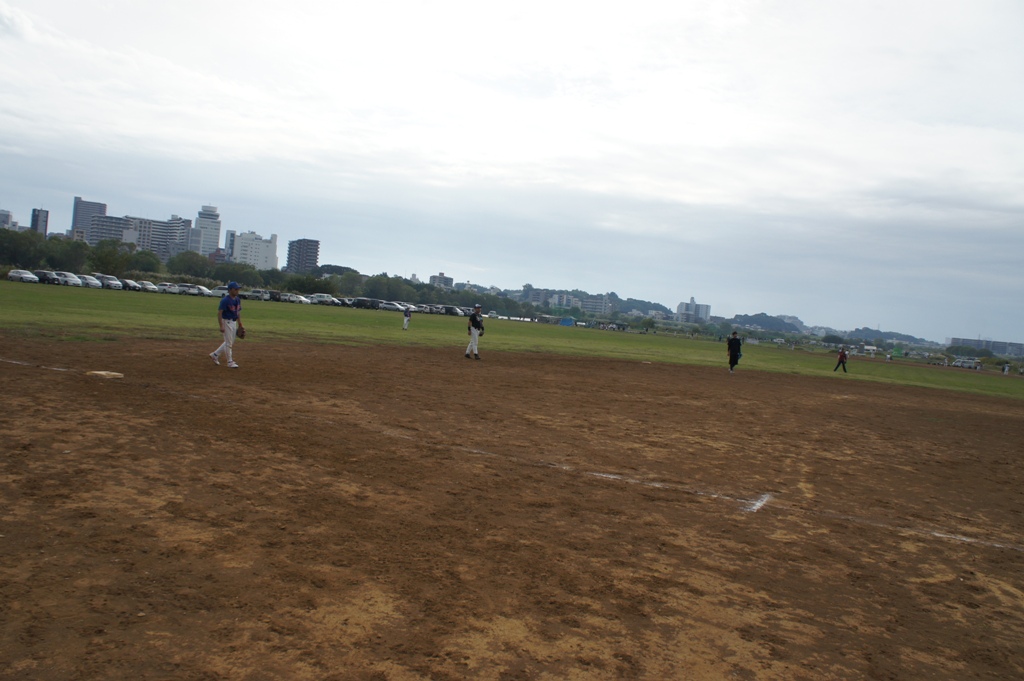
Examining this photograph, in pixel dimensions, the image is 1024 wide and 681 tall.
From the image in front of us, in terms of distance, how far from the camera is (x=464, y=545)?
6426 millimetres

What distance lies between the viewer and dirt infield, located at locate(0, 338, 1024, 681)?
4.50 m

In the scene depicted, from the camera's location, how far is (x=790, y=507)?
901 centimetres

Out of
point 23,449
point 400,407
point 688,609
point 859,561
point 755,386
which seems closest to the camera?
point 688,609

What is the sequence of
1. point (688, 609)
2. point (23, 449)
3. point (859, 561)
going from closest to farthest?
point (688, 609) < point (859, 561) < point (23, 449)

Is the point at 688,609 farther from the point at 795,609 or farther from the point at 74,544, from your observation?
the point at 74,544

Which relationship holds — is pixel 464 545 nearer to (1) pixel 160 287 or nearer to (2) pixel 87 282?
(2) pixel 87 282

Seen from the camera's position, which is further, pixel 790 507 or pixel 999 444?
pixel 999 444

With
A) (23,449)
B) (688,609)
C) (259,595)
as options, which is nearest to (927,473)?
(688,609)

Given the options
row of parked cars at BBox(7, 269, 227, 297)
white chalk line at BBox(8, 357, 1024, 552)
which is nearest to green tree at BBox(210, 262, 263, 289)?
row of parked cars at BBox(7, 269, 227, 297)

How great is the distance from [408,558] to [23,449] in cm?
513

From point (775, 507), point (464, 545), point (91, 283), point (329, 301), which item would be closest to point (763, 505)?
point (775, 507)

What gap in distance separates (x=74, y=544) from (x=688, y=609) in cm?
479

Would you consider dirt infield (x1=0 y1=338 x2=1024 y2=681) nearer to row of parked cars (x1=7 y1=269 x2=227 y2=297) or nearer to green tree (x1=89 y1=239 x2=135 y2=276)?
row of parked cars (x1=7 y1=269 x2=227 y2=297)

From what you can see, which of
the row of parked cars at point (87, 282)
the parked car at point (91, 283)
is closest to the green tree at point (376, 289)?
the row of parked cars at point (87, 282)
